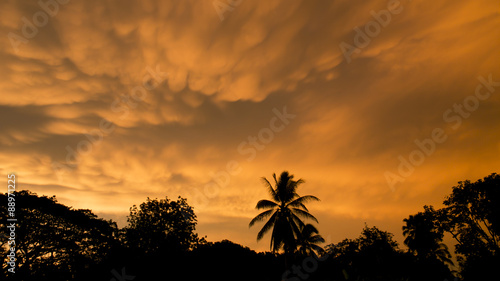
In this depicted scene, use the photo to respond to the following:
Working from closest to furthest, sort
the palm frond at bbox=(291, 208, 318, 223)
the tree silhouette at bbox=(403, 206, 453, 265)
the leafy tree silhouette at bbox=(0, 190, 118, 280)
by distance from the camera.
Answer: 1. the leafy tree silhouette at bbox=(0, 190, 118, 280)
2. the palm frond at bbox=(291, 208, 318, 223)
3. the tree silhouette at bbox=(403, 206, 453, 265)

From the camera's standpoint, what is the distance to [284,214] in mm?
28734

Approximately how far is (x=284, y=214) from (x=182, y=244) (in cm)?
1215

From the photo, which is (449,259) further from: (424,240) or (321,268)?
(321,268)

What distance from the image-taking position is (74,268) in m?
24.0

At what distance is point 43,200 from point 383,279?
1127 inches

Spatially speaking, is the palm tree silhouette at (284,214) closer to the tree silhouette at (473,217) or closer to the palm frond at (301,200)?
the palm frond at (301,200)

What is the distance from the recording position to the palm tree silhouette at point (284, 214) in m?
27.5

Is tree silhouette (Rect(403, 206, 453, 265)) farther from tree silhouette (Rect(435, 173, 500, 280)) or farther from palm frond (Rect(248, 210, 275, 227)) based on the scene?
palm frond (Rect(248, 210, 275, 227))

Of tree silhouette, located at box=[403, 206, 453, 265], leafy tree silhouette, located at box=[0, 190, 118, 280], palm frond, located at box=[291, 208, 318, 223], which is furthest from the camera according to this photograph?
tree silhouette, located at box=[403, 206, 453, 265]

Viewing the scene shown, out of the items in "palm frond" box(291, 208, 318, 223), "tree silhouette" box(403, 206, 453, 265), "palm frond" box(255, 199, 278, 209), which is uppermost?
"palm frond" box(255, 199, 278, 209)

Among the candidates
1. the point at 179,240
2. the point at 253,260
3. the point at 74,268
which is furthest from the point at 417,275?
the point at 74,268

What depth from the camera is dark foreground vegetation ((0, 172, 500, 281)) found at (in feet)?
73.6

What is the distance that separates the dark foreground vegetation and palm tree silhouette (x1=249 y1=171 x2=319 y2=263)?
105 mm

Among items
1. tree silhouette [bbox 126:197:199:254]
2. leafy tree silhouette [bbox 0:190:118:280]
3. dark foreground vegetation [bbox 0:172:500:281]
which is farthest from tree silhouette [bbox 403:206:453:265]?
leafy tree silhouette [bbox 0:190:118:280]
